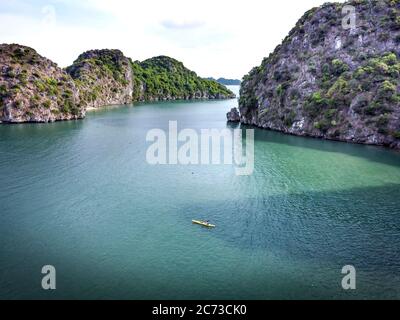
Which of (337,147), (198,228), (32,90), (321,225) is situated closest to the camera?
(198,228)

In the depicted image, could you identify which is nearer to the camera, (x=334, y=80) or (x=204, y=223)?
(x=204, y=223)

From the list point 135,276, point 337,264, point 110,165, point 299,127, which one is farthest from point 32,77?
point 337,264

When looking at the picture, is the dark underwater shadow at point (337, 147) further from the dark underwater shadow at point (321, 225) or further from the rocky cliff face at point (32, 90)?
the rocky cliff face at point (32, 90)

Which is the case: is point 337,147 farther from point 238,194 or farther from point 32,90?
point 32,90

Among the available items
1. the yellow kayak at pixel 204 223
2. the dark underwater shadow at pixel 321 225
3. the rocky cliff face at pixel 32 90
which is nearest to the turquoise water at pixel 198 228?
the dark underwater shadow at pixel 321 225

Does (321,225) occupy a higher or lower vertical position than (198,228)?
higher

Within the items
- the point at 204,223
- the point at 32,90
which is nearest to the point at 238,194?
the point at 204,223
